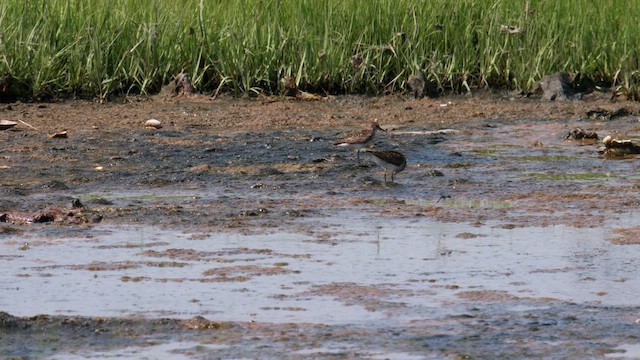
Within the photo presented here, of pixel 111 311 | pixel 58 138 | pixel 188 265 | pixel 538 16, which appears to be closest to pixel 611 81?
pixel 538 16

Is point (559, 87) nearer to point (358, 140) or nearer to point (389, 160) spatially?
point (358, 140)

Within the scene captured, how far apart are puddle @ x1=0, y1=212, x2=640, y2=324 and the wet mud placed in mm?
16

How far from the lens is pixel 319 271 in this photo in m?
5.69

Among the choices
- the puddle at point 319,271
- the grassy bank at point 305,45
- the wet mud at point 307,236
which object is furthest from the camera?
the grassy bank at point 305,45

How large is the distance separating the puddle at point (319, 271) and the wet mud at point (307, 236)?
0.6 inches

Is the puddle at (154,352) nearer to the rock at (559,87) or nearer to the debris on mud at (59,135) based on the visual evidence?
the debris on mud at (59,135)

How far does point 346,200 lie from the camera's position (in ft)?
24.8

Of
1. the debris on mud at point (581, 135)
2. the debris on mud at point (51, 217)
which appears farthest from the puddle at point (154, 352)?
the debris on mud at point (581, 135)

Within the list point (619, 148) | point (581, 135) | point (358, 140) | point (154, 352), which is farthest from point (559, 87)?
point (154, 352)

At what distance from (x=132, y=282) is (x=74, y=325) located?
2.47ft

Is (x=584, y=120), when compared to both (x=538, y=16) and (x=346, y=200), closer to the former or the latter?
(x=538, y=16)

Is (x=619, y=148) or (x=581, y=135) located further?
(x=581, y=135)

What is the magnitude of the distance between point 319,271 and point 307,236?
783 mm

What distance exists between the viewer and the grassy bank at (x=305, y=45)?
441 inches
